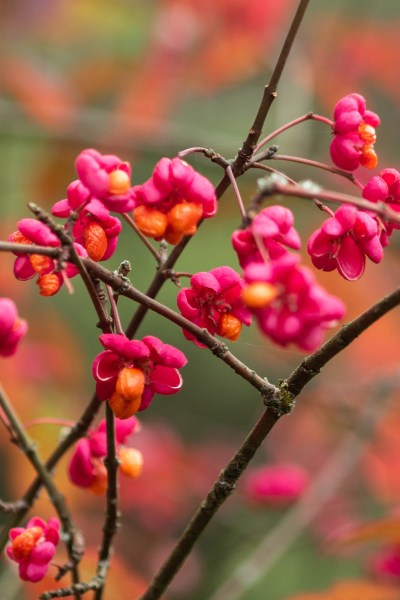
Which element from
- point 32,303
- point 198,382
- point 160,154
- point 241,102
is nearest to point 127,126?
point 160,154

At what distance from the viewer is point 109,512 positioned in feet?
3.69

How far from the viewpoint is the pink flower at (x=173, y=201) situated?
928 mm

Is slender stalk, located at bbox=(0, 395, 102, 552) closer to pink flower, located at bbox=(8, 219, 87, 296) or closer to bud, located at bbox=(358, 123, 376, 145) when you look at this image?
pink flower, located at bbox=(8, 219, 87, 296)

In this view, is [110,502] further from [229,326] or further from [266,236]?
[266,236]

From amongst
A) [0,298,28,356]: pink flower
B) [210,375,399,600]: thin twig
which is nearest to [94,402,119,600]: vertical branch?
[0,298,28,356]: pink flower

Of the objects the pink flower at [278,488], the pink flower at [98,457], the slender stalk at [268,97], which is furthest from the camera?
the pink flower at [278,488]

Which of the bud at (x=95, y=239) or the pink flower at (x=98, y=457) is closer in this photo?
the bud at (x=95, y=239)

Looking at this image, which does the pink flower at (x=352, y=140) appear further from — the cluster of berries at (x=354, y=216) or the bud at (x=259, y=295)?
the bud at (x=259, y=295)

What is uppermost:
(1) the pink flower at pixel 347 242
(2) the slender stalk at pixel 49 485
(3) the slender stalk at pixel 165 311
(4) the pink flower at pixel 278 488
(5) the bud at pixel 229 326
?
(4) the pink flower at pixel 278 488

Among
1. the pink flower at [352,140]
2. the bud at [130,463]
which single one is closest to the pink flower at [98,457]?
the bud at [130,463]

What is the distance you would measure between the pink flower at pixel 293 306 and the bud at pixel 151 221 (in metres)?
0.18

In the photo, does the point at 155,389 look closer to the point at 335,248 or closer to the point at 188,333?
the point at 188,333

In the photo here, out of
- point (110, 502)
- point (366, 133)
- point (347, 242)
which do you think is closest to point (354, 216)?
point (347, 242)

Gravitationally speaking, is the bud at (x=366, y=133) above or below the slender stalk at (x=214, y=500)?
above
